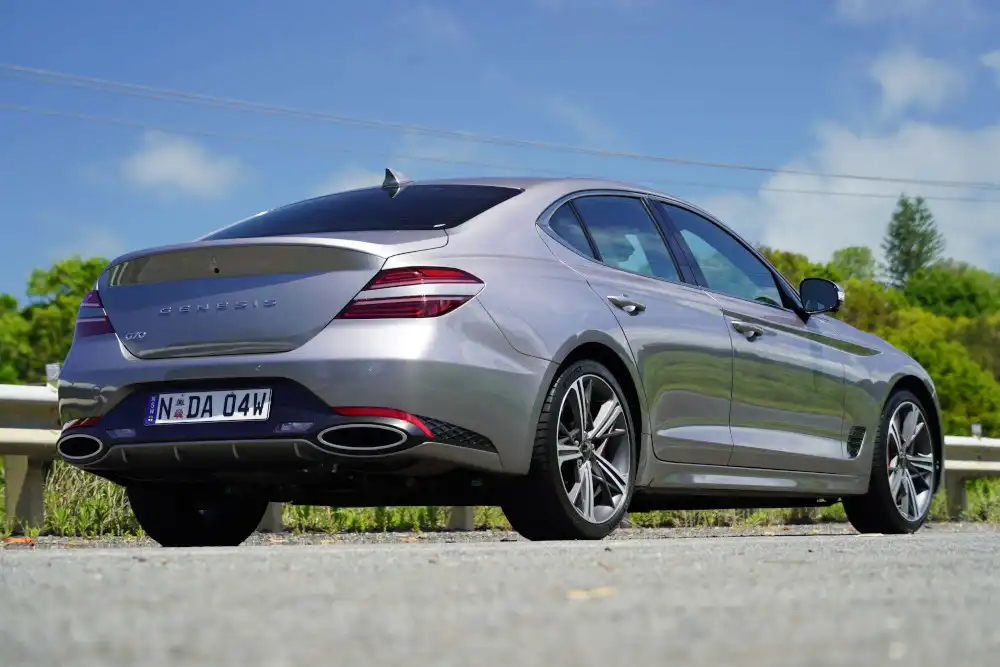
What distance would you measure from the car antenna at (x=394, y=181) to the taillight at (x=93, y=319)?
1358 mm

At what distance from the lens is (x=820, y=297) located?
324 inches

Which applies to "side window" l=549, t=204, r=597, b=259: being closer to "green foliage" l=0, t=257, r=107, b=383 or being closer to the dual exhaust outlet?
the dual exhaust outlet

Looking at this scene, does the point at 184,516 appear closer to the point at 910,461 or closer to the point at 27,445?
the point at 27,445

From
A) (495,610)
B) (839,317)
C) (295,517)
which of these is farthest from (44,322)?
(495,610)

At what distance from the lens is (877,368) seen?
28.2ft

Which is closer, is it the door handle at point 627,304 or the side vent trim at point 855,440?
the door handle at point 627,304

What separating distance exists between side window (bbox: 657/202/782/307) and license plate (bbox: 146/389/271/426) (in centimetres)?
265

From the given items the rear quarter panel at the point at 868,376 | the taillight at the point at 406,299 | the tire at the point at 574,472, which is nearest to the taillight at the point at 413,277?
the taillight at the point at 406,299

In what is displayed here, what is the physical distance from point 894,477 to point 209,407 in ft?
15.0

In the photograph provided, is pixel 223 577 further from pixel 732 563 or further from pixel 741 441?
pixel 741 441

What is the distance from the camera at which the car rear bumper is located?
5.41 meters

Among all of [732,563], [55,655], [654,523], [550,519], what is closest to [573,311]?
[550,519]

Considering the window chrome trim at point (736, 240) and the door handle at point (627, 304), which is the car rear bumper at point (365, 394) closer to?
the door handle at point (627, 304)

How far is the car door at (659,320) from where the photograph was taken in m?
6.46
